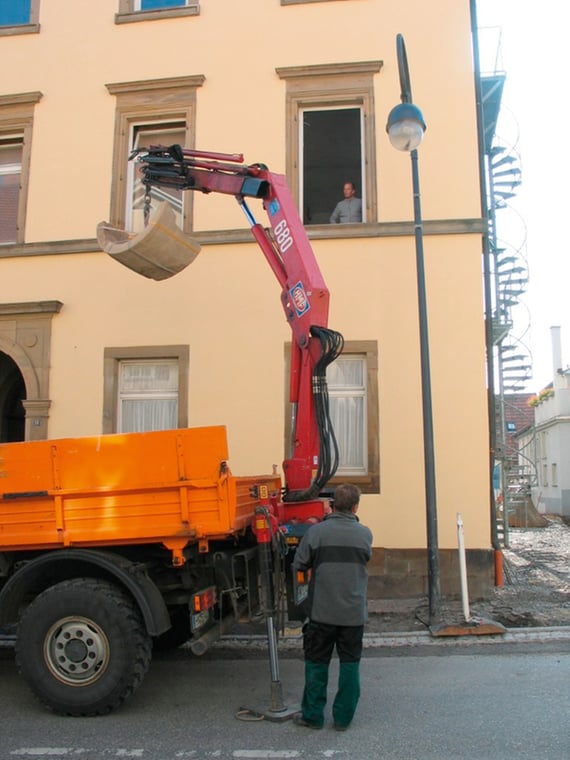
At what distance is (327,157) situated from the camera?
10.4m

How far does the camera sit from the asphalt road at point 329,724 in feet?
14.0

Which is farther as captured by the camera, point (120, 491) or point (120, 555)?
point (120, 555)

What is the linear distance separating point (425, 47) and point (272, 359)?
495 centimetres

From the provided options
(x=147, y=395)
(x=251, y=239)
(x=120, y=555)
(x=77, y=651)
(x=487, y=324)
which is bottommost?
(x=77, y=651)

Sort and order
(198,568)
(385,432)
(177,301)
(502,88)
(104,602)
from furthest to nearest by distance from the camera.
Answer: (502,88) < (177,301) < (385,432) < (198,568) < (104,602)

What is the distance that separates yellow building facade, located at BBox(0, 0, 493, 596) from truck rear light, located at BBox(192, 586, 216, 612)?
163 inches

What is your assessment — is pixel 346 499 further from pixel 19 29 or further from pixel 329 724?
pixel 19 29

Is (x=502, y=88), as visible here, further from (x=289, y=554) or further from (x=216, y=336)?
(x=289, y=554)

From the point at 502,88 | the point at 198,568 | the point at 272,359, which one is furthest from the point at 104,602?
the point at 502,88

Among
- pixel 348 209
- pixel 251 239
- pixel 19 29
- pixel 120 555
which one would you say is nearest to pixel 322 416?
pixel 120 555

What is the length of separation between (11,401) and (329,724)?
903 centimetres

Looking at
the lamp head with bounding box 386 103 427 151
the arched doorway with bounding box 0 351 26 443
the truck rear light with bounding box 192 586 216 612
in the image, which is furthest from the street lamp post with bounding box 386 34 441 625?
the arched doorway with bounding box 0 351 26 443

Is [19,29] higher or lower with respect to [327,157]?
higher

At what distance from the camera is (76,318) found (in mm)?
10070
